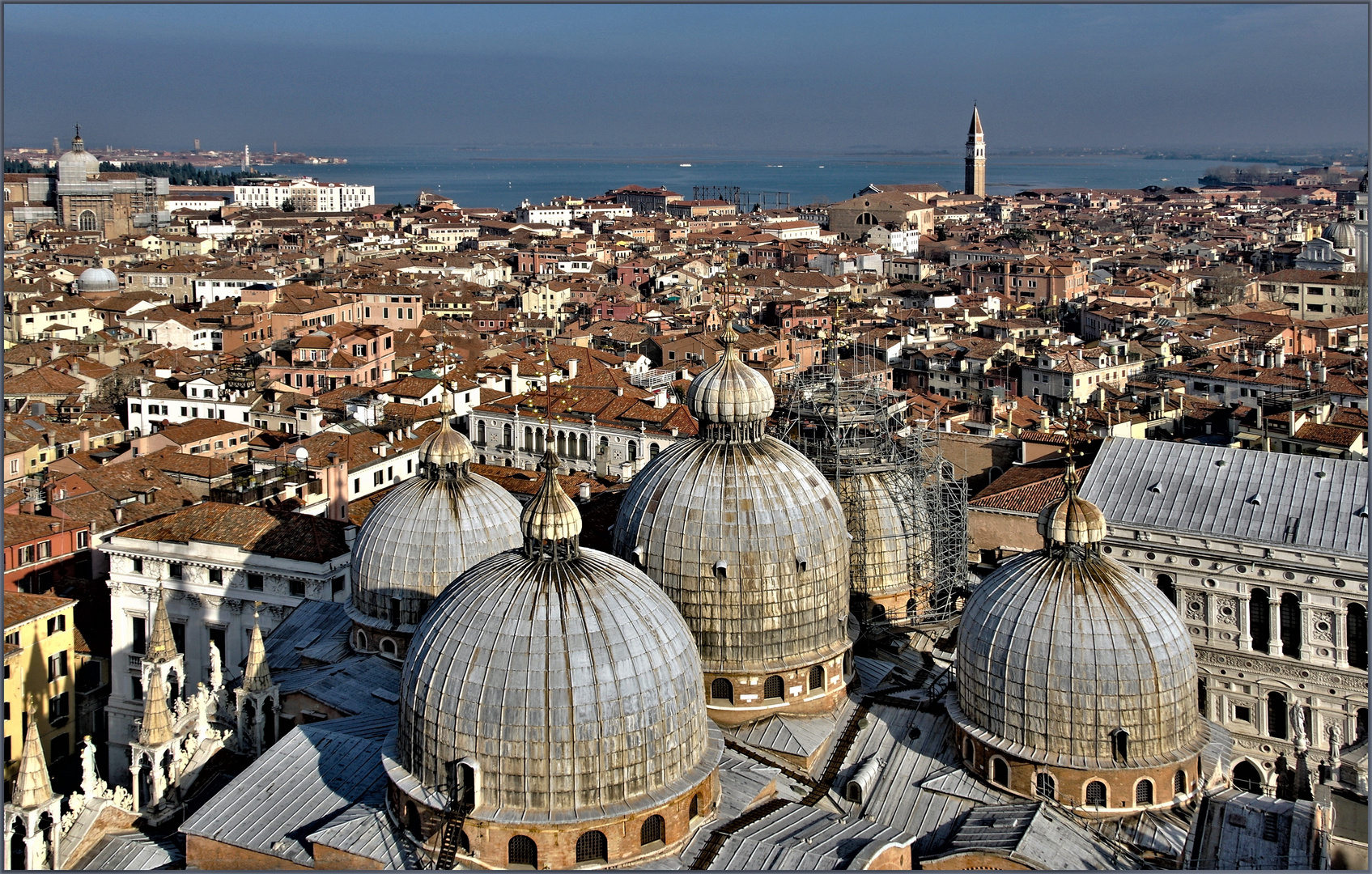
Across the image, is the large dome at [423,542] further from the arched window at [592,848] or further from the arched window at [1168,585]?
the arched window at [1168,585]

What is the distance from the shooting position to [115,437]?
36.5 metres

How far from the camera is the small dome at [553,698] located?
1202 centimetres

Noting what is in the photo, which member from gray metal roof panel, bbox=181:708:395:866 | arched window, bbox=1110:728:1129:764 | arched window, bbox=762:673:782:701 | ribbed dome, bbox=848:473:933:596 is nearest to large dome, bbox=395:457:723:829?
gray metal roof panel, bbox=181:708:395:866

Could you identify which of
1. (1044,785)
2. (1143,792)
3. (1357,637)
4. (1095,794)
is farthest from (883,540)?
(1357,637)

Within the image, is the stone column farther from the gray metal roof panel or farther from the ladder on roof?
the ladder on roof

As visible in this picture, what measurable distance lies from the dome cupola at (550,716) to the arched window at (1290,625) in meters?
9.12

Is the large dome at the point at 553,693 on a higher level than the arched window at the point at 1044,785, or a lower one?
higher

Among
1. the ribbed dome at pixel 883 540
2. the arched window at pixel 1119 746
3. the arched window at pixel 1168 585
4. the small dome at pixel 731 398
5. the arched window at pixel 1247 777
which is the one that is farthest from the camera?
the arched window at pixel 1168 585

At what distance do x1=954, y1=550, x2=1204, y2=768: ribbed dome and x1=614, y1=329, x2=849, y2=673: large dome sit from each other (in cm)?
183

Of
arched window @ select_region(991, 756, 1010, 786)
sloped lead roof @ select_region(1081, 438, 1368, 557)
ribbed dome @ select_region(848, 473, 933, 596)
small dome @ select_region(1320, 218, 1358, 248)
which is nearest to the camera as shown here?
arched window @ select_region(991, 756, 1010, 786)

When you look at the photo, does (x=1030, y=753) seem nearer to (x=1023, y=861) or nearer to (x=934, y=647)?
(x=1023, y=861)

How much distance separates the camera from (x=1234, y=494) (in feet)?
63.2

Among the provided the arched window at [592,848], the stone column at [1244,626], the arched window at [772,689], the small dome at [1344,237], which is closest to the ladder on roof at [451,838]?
the arched window at [592,848]

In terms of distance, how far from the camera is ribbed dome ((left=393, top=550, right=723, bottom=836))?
39.4 feet
